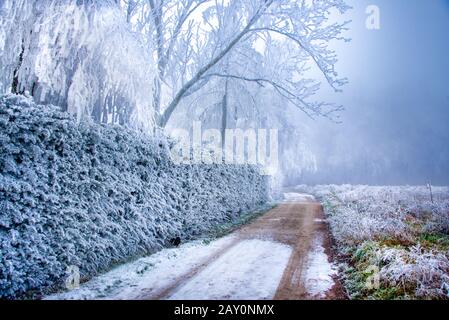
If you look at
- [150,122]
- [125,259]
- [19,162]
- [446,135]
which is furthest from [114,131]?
[446,135]

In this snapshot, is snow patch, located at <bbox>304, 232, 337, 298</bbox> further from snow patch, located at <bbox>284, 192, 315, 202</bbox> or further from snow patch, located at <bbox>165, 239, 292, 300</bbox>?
snow patch, located at <bbox>284, 192, 315, 202</bbox>

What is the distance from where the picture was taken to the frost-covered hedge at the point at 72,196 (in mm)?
4317

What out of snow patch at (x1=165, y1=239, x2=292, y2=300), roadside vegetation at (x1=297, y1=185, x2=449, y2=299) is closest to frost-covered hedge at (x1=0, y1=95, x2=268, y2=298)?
snow patch at (x1=165, y1=239, x2=292, y2=300)

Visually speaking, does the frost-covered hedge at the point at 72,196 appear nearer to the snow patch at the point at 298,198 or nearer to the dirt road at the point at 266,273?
the dirt road at the point at 266,273

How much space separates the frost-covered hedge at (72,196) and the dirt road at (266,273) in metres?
1.52

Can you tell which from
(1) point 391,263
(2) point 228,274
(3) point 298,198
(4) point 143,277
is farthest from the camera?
(3) point 298,198

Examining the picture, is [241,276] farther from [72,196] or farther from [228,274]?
[72,196]

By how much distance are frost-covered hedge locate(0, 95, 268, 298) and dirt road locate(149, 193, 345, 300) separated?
5.00ft

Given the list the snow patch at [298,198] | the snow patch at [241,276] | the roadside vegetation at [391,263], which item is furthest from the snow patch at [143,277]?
the snow patch at [298,198]

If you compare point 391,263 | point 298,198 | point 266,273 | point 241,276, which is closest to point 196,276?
point 241,276

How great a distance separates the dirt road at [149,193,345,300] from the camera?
4.71m

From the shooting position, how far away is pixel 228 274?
5.71 m

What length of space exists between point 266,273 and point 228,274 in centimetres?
71

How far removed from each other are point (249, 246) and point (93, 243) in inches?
161
